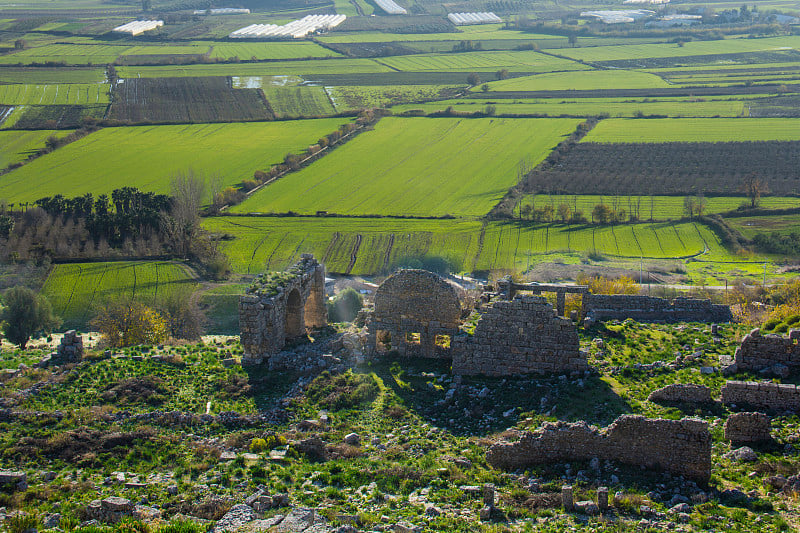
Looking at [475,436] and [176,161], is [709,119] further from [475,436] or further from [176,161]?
[475,436]

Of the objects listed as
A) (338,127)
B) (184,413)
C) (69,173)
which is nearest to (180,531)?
(184,413)

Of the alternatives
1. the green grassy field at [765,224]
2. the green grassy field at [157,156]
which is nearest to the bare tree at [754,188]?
the green grassy field at [765,224]

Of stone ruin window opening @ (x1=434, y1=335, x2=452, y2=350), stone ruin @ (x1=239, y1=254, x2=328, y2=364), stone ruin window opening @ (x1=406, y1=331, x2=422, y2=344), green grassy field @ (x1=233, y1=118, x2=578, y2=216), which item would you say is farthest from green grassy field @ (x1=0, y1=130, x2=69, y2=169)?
stone ruin window opening @ (x1=434, y1=335, x2=452, y2=350)

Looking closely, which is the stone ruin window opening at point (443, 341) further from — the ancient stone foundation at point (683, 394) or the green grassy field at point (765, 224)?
the green grassy field at point (765, 224)

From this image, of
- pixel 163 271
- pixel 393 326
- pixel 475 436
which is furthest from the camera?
pixel 163 271

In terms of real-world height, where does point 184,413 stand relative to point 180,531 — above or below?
below

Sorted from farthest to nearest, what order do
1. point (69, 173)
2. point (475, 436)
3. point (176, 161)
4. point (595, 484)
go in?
point (176, 161) → point (69, 173) → point (475, 436) → point (595, 484)
